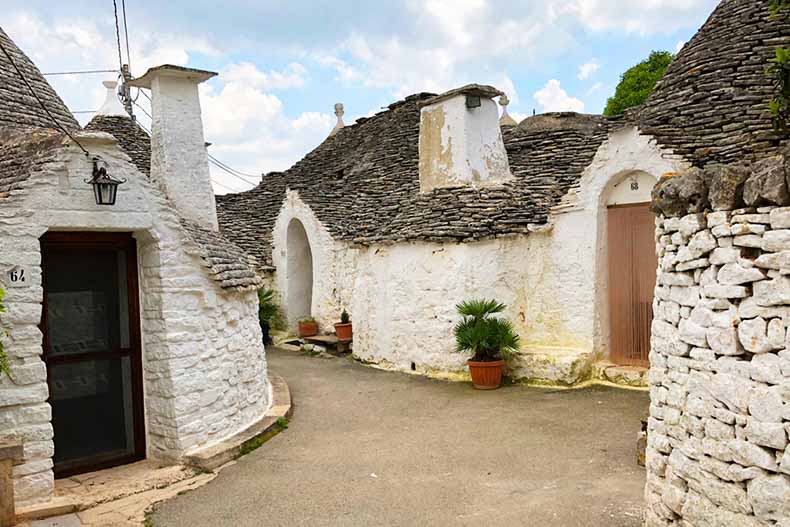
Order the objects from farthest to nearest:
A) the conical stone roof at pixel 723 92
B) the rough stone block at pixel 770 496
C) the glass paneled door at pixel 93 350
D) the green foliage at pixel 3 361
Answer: the conical stone roof at pixel 723 92 → the glass paneled door at pixel 93 350 → the green foliage at pixel 3 361 → the rough stone block at pixel 770 496

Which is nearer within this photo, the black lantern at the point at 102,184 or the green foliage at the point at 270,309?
the black lantern at the point at 102,184

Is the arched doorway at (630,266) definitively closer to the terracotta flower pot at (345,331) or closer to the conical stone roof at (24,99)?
the terracotta flower pot at (345,331)

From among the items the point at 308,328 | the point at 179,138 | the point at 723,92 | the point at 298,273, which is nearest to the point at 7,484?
the point at 179,138

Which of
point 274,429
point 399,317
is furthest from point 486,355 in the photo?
point 274,429

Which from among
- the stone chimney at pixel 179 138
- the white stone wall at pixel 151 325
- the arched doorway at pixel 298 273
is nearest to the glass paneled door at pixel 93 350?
the white stone wall at pixel 151 325

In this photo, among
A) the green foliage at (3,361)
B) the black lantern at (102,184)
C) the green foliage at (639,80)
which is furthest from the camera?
the green foliage at (639,80)

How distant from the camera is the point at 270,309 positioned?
623 inches

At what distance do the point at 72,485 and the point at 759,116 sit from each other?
9.69 metres

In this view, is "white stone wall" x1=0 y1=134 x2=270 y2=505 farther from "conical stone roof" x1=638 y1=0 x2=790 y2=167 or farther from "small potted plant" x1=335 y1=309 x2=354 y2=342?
"conical stone roof" x1=638 y1=0 x2=790 y2=167

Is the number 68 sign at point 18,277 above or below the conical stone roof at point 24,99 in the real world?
below

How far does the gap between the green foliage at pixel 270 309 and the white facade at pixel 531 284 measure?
4.17 m

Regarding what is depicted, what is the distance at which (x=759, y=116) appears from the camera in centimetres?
903

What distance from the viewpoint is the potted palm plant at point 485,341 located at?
9875 millimetres

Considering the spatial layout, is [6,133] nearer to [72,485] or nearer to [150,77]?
[150,77]
